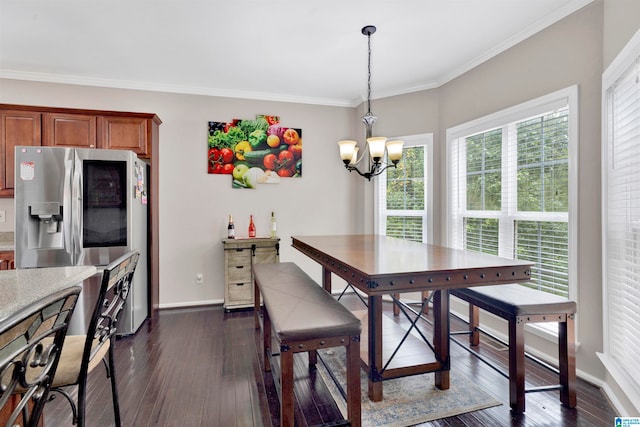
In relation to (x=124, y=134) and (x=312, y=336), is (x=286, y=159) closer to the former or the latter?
(x=124, y=134)

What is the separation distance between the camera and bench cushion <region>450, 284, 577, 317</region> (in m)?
1.85

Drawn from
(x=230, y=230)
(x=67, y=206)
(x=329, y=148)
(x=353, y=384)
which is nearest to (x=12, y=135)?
(x=67, y=206)

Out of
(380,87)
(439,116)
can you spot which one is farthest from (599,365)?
(380,87)

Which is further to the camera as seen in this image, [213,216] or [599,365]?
[213,216]

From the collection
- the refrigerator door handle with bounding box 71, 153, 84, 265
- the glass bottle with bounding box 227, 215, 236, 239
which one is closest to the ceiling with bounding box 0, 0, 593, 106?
the refrigerator door handle with bounding box 71, 153, 84, 265

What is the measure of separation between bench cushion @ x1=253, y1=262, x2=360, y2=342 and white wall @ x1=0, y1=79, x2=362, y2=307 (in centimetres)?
174

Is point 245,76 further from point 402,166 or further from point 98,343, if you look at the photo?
point 98,343

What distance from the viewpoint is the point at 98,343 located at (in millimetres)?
1362

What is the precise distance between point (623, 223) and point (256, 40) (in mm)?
2966

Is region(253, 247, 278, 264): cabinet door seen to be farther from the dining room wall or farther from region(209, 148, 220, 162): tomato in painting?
the dining room wall

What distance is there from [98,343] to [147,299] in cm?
238

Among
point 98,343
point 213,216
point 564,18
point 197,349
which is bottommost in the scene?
point 197,349

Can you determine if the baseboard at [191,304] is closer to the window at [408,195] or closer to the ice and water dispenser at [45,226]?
the ice and water dispenser at [45,226]

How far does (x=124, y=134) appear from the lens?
10.8 ft
